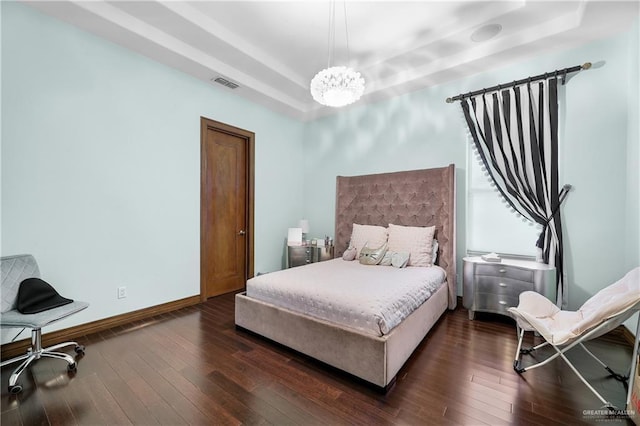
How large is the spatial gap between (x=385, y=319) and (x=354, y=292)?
0.35 m

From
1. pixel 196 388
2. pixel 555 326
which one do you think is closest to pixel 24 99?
pixel 196 388

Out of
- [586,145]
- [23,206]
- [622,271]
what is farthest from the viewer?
[586,145]

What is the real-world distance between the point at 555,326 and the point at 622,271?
1281 mm

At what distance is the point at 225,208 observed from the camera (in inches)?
158

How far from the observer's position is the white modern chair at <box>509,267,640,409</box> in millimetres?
1519

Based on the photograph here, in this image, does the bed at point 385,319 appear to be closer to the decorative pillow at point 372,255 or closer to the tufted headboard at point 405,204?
the tufted headboard at point 405,204

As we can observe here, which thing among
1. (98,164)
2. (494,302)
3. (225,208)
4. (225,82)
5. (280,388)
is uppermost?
(225,82)

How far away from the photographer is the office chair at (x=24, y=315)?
1832 millimetres

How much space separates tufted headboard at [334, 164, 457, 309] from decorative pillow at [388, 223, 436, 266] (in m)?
0.22

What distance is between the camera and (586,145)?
9.07 feet

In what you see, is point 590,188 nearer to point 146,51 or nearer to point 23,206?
point 146,51

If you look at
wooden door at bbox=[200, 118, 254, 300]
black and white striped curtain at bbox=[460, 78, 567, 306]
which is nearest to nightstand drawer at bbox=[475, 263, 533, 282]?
black and white striped curtain at bbox=[460, 78, 567, 306]

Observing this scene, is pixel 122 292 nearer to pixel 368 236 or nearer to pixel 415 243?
pixel 368 236

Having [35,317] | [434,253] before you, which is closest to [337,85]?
[434,253]
